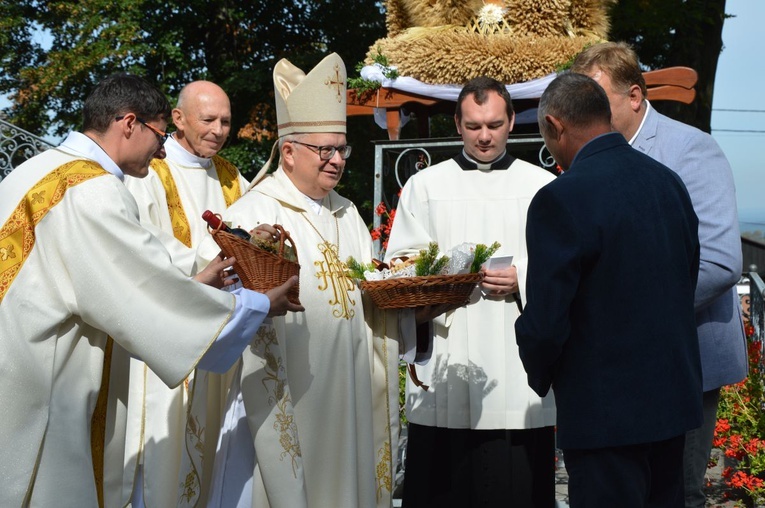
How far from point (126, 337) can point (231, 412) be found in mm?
1064

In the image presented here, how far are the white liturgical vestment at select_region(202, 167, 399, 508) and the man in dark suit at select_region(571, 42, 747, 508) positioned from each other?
1.42 metres

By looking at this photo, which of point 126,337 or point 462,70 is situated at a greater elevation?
point 462,70

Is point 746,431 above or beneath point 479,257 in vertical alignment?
beneath

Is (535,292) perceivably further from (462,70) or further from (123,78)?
(462,70)

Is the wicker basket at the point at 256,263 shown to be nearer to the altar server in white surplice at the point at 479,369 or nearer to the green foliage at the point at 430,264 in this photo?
the green foliage at the point at 430,264

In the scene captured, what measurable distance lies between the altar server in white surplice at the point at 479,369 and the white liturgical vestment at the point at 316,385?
14.8 inches

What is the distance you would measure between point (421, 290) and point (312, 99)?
3.72 ft

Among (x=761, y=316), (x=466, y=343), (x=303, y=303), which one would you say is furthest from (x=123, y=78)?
(x=761, y=316)

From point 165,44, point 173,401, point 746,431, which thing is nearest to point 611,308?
point 173,401

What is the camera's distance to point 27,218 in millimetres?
3631

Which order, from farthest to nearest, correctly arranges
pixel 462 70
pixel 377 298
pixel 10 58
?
1. pixel 10 58
2. pixel 462 70
3. pixel 377 298

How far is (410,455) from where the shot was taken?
5.33 m

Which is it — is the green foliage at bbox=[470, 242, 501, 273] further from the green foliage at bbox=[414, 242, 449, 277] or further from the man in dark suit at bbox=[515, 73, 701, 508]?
the man in dark suit at bbox=[515, 73, 701, 508]

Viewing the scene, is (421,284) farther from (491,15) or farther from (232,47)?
(232,47)
